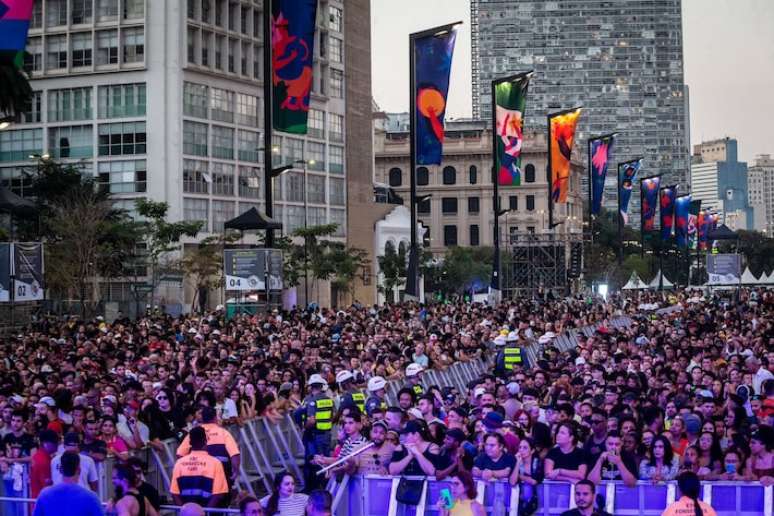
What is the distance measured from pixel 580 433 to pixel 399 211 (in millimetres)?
79164

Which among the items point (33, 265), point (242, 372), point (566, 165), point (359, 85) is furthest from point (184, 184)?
point (242, 372)

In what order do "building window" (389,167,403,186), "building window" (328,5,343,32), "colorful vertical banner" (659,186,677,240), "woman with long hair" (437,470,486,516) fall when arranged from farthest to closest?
"building window" (389,167,403,186)
"building window" (328,5,343,32)
"colorful vertical banner" (659,186,677,240)
"woman with long hair" (437,470,486,516)

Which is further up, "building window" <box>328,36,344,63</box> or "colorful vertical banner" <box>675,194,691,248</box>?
"building window" <box>328,36,344,63</box>

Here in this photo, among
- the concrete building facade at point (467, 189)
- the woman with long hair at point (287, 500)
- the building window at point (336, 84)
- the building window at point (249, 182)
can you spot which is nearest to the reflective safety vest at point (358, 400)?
the woman with long hair at point (287, 500)

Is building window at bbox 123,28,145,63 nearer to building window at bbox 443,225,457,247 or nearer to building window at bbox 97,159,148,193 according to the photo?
building window at bbox 97,159,148,193

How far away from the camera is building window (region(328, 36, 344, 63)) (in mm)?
83188

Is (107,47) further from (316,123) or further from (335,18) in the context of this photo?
(335,18)

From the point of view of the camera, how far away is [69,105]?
73000 millimetres

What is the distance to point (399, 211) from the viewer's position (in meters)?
91.4

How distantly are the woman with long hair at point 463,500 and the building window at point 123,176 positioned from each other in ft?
207

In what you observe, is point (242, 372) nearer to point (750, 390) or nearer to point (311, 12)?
point (750, 390)

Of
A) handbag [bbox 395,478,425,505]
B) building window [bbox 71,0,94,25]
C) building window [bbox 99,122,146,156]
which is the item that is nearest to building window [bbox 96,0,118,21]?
building window [bbox 71,0,94,25]

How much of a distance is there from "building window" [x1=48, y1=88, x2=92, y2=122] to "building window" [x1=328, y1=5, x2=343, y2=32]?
1797 cm

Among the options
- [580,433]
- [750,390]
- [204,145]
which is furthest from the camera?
[204,145]
